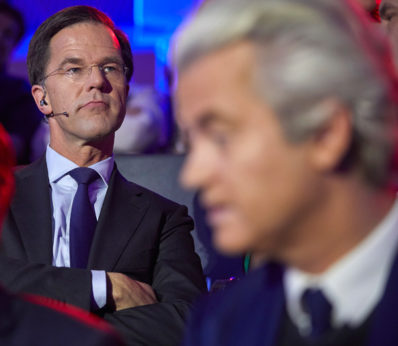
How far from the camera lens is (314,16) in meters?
0.75

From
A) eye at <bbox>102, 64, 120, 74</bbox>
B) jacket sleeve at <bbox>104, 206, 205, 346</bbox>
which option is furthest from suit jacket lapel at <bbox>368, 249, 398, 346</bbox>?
eye at <bbox>102, 64, 120, 74</bbox>

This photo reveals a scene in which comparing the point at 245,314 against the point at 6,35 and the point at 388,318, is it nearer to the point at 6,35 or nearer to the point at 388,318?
the point at 388,318

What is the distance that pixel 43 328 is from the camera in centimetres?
87

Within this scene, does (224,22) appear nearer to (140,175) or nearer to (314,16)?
(314,16)

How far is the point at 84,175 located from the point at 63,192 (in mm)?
78

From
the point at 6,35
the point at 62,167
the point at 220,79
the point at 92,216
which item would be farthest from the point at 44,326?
the point at 6,35

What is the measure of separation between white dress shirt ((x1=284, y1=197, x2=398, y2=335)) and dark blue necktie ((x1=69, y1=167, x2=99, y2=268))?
1151mm

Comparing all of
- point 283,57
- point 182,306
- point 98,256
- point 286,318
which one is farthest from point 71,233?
point 283,57

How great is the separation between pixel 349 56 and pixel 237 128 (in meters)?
0.14

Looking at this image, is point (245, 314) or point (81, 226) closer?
point (245, 314)

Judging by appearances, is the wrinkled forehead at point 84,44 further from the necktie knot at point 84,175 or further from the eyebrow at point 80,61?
the necktie knot at point 84,175

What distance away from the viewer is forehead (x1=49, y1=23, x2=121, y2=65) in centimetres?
206

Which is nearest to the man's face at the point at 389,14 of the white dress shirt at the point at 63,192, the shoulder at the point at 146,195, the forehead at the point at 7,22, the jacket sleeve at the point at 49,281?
the shoulder at the point at 146,195

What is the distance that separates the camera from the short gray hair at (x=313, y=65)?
0.72 m
